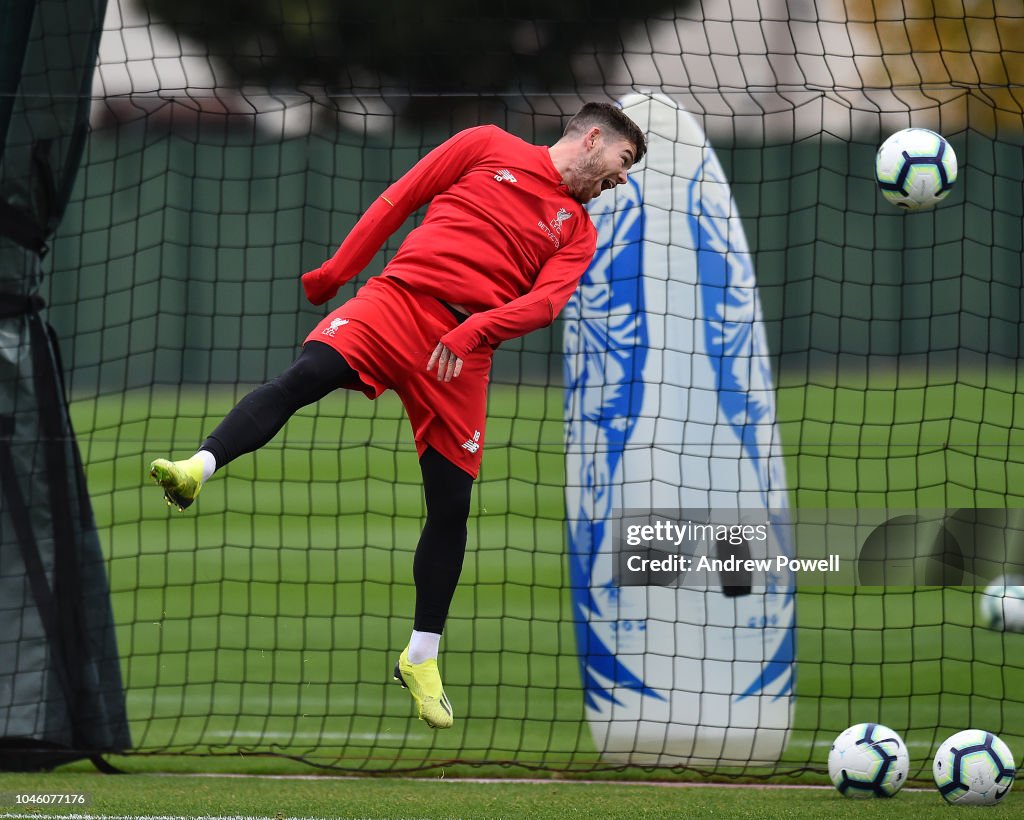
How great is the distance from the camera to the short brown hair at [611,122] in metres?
4.01

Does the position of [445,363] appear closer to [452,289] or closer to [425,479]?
[452,289]

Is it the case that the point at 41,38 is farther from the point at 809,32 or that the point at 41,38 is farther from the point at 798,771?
the point at 809,32

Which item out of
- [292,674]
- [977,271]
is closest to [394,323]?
[292,674]

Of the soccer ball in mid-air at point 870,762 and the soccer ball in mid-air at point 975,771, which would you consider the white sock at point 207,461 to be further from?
the soccer ball in mid-air at point 975,771

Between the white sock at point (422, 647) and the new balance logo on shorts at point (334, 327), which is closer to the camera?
the new balance logo on shorts at point (334, 327)

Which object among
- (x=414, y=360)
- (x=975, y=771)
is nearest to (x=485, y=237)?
(x=414, y=360)

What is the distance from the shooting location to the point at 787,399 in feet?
53.6

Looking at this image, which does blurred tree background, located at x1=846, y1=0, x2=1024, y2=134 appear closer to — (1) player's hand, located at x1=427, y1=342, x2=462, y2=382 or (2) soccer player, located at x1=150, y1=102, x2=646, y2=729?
(2) soccer player, located at x1=150, y1=102, x2=646, y2=729

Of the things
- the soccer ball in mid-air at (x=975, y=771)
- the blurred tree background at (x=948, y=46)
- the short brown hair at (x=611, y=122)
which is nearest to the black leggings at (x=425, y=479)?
the short brown hair at (x=611, y=122)

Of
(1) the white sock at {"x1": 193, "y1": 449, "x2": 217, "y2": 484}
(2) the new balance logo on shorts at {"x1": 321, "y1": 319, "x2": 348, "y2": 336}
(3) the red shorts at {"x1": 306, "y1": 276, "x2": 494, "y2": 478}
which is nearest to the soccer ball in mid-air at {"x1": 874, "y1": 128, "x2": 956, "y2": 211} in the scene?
(3) the red shorts at {"x1": 306, "y1": 276, "x2": 494, "y2": 478}

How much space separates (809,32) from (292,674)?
920 cm

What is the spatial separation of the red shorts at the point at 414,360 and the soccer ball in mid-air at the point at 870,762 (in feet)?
5.38

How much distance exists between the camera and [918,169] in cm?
482

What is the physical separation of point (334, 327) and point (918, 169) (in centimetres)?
225
